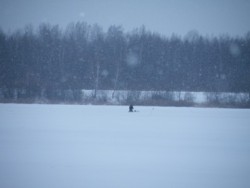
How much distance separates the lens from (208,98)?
21.1 metres

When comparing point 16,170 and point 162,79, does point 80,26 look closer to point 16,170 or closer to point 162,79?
point 162,79

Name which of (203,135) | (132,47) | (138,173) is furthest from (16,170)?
(132,47)

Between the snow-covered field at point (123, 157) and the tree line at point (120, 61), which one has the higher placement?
the tree line at point (120, 61)

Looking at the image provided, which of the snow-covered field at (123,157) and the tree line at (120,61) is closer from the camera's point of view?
the snow-covered field at (123,157)

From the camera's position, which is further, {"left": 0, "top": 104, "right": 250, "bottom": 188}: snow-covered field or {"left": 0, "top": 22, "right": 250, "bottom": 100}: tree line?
{"left": 0, "top": 22, "right": 250, "bottom": 100}: tree line

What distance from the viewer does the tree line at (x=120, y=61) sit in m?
29.0

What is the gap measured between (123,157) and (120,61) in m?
26.0

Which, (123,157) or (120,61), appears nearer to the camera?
(123,157)

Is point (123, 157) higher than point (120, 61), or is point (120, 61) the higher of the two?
point (120, 61)

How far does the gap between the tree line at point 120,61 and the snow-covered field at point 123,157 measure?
15.8 metres

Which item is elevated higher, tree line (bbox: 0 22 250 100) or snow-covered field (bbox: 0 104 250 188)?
tree line (bbox: 0 22 250 100)

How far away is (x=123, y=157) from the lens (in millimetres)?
6191

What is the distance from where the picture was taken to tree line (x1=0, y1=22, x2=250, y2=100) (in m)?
29.0

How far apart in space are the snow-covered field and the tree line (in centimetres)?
1579
